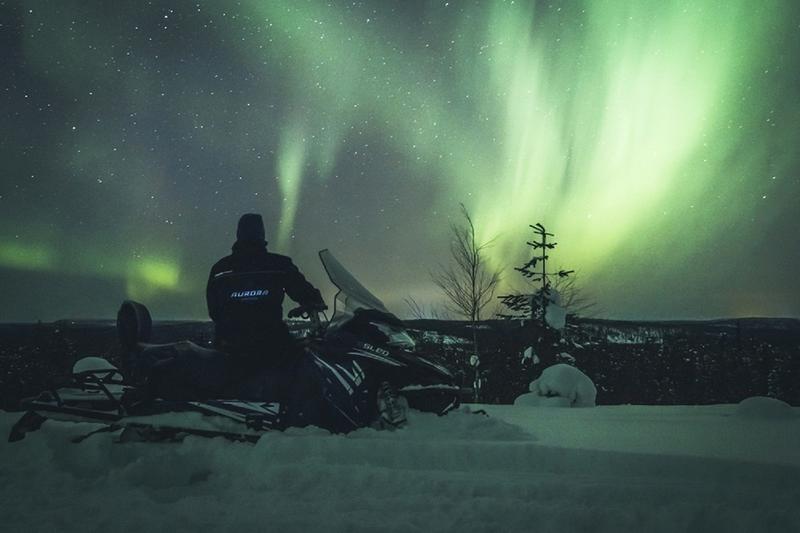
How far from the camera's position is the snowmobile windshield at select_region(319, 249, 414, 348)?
4.89 m

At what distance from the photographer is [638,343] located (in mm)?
23266

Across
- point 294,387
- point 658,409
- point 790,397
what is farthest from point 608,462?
point 790,397

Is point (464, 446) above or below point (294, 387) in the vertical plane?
below

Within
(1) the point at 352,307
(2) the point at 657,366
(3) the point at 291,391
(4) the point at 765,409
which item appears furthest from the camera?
(2) the point at 657,366

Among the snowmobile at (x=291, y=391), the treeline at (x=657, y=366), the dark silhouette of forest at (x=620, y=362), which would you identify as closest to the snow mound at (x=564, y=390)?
the snowmobile at (x=291, y=391)

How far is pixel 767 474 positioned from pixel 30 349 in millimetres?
25179

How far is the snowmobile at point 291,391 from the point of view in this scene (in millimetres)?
4562

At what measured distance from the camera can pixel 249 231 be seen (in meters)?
5.21

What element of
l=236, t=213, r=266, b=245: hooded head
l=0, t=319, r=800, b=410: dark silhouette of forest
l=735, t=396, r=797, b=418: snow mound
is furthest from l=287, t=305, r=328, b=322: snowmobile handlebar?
l=0, t=319, r=800, b=410: dark silhouette of forest

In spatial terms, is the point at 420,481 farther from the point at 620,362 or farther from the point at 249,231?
the point at 620,362

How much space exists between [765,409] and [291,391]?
15.4 ft

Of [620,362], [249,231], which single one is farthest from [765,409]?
[620,362]

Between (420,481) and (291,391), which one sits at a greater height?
(291,391)

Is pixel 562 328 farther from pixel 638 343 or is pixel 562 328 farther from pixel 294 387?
pixel 294 387
